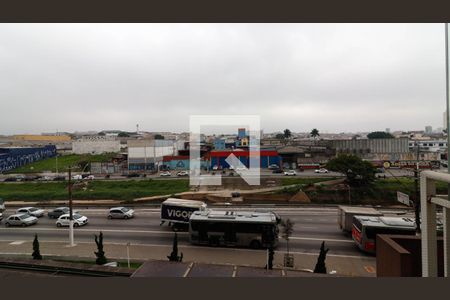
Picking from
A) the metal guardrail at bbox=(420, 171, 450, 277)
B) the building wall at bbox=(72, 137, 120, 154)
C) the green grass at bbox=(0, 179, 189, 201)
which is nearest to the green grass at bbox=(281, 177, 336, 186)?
the green grass at bbox=(0, 179, 189, 201)

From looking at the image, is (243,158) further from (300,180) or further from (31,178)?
(31,178)

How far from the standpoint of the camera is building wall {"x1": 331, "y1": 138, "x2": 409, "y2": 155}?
35.5m

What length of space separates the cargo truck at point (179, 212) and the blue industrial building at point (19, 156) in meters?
33.6

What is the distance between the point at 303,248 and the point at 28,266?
854cm

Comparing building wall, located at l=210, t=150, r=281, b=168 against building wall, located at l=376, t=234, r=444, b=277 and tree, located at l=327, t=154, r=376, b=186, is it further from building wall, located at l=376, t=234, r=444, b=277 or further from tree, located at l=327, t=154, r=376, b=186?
building wall, located at l=376, t=234, r=444, b=277

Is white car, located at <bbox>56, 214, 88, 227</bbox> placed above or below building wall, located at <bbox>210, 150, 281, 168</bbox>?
below

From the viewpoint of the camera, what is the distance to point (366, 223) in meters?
10.2

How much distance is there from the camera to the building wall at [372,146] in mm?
35500

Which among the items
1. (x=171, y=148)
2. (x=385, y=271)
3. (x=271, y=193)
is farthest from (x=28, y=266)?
(x=171, y=148)

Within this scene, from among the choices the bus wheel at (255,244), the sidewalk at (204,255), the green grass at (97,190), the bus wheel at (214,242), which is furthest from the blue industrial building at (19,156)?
the bus wheel at (255,244)

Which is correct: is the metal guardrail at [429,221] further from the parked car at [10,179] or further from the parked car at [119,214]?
the parked car at [10,179]

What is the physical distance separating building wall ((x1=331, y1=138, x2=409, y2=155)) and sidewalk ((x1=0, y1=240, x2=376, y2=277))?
98.0 ft

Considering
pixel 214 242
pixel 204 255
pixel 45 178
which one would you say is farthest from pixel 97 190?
pixel 204 255

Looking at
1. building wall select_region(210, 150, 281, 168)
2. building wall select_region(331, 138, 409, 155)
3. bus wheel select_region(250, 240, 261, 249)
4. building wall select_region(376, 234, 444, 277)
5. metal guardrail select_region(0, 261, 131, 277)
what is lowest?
bus wheel select_region(250, 240, 261, 249)
